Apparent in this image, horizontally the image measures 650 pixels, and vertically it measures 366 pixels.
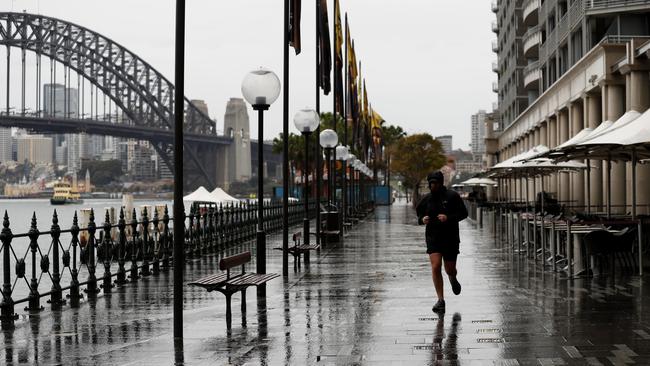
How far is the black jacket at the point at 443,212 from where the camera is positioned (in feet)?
37.6

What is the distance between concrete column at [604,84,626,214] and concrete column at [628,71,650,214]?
239 centimetres

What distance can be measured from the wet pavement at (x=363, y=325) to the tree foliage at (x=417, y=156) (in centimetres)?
8008

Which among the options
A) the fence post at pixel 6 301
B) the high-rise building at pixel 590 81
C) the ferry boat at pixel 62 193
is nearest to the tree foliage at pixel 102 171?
the ferry boat at pixel 62 193

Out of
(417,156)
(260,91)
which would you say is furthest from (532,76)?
(260,91)

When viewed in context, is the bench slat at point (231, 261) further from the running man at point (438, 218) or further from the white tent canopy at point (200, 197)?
the white tent canopy at point (200, 197)

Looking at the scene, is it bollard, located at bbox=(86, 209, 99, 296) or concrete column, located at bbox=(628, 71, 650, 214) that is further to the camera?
concrete column, located at bbox=(628, 71, 650, 214)

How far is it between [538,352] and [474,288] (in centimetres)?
565

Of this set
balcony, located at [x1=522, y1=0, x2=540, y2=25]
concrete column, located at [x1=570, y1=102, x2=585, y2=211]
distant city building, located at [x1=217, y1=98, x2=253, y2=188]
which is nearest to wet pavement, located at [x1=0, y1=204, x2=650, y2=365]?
concrete column, located at [x1=570, y1=102, x2=585, y2=211]

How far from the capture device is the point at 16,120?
3258 inches

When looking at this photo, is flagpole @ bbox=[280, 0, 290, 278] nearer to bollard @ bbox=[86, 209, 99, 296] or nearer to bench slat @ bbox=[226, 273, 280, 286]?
bollard @ bbox=[86, 209, 99, 296]

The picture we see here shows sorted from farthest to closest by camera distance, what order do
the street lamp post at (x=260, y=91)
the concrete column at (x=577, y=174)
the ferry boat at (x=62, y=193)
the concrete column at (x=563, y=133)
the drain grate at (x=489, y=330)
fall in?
the ferry boat at (x=62, y=193), the concrete column at (x=563, y=133), the concrete column at (x=577, y=174), the street lamp post at (x=260, y=91), the drain grate at (x=489, y=330)

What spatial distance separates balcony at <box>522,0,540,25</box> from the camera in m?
63.5

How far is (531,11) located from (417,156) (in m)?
33.0

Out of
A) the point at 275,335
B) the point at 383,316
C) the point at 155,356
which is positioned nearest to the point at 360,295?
the point at 383,316
